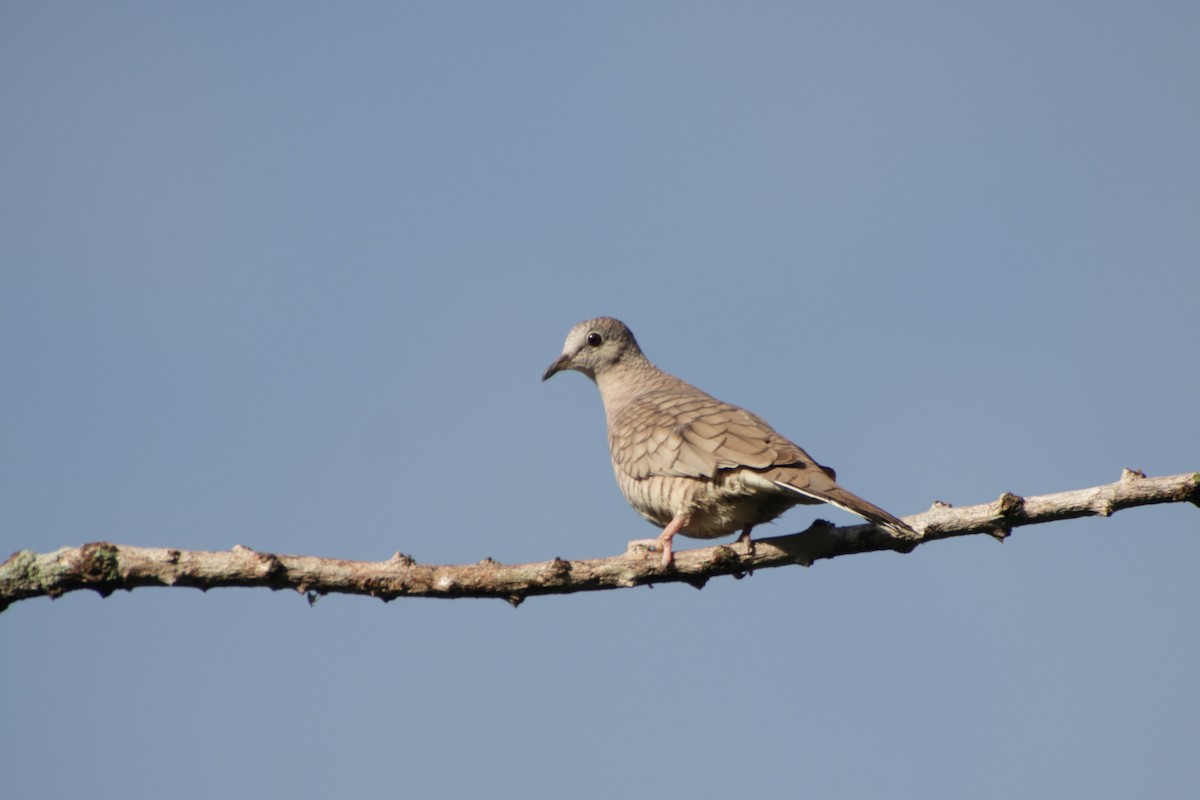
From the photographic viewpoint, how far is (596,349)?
912 centimetres

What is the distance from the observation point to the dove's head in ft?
29.9

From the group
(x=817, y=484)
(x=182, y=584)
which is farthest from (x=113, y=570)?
(x=817, y=484)

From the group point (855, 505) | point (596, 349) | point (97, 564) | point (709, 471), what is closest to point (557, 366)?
point (596, 349)

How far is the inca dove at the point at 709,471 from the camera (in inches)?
224

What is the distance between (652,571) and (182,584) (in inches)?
82.2

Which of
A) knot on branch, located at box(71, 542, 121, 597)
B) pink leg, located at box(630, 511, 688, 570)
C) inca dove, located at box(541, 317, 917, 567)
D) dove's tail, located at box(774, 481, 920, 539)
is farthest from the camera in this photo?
inca dove, located at box(541, 317, 917, 567)

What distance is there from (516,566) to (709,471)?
5.90ft

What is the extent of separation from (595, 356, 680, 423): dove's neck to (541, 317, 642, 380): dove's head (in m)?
0.05

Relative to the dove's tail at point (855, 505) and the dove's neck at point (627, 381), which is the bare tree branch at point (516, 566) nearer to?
the dove's tail at point (855, 505)

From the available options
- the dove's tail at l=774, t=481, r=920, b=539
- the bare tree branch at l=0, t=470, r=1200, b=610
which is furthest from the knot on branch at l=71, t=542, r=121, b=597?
the dove's tail at l=774, t=481, r=920, b=539

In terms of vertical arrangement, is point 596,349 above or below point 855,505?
above

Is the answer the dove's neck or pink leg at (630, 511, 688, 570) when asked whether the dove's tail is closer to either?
pink leg at (630, 511, 688, 570)

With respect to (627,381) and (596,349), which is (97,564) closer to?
(627,381)

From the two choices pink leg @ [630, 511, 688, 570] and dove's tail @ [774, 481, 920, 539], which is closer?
dove's tail @ [774, 481, 920, 539]
